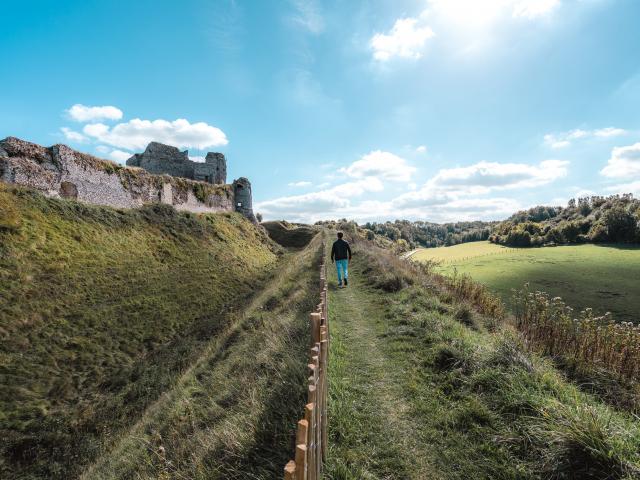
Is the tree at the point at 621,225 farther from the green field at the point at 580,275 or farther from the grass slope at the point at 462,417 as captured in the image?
the grass slope at the point at 462,417

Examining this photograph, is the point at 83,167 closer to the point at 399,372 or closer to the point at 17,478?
the point at 17,478

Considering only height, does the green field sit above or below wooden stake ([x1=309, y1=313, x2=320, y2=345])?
below

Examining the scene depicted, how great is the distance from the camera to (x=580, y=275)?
38500mm

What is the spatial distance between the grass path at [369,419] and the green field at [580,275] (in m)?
16.7

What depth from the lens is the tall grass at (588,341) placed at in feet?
17.3

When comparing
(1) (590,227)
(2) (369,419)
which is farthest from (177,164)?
(1) (590,227)

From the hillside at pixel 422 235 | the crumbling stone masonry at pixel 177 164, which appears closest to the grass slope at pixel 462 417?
the crumbling stone masonry at pixel 177 164

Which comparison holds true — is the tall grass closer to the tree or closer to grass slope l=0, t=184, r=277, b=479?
grass slope l=0, t=184, r=277, b=479

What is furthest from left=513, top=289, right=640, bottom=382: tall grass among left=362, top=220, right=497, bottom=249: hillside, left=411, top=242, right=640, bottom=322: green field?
left=362, top=220, right=497, bottom=249: hillside

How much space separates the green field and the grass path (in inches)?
656

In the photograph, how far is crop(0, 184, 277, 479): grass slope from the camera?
24.0 feet

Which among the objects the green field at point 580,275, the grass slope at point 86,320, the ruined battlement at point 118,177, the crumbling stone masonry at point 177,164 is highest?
the crumbling stone masonry at point 177,164

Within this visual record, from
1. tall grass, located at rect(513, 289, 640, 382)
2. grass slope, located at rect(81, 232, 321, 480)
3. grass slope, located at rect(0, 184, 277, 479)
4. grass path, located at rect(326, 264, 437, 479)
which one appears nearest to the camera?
grass path, located at rect(326, 264, 437, 479)

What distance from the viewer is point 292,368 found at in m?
5.27
